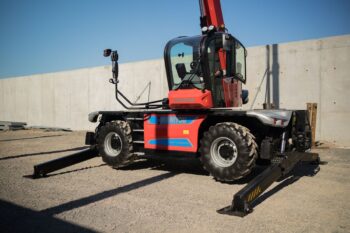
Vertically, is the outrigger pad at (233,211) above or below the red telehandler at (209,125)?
below

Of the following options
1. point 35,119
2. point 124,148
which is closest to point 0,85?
point 35,119

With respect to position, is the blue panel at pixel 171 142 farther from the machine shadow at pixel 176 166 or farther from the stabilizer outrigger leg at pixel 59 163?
the stabilizer outrigger leg at pixel 59 163

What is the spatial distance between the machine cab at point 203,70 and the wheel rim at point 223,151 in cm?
78

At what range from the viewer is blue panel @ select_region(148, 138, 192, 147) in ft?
21.5

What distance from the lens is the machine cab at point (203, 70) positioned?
6465mm

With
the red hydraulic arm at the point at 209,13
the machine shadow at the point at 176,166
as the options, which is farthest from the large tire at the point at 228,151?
the red hydraulic arm at the point at 209,13

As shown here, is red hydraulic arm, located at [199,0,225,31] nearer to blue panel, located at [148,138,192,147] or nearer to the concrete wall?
blue panel, located at [148,138,192,147]

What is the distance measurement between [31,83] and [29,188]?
18.0 metres

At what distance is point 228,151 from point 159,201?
5.40ft

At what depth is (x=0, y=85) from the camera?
25.0 meters

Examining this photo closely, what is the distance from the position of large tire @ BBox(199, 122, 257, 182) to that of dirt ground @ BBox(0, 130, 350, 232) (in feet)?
0.91

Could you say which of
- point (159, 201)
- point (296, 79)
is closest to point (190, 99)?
point (159, 201)

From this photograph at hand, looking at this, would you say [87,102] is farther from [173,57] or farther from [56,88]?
[173,57]

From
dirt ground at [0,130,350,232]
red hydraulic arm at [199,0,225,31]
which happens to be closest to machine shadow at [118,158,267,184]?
dirt ground at [0,130,350,232]
